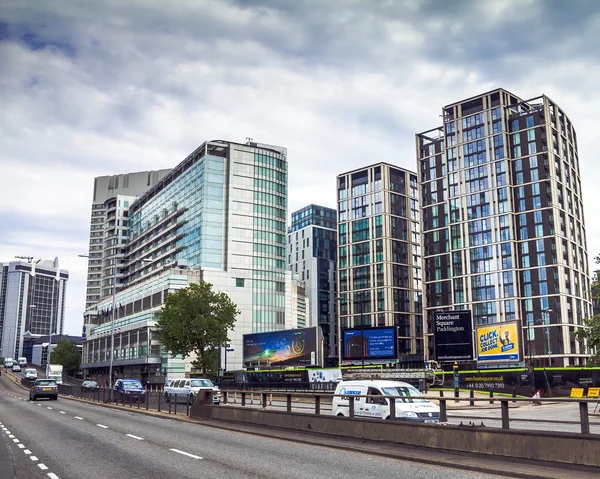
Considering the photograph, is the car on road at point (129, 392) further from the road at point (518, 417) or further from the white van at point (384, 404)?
the white van at point (384, 404)

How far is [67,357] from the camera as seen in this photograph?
15138cm

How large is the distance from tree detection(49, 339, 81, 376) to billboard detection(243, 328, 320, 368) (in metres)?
74.2

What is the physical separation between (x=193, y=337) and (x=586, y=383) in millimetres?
41184

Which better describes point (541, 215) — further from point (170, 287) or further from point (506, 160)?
point (170, 287)

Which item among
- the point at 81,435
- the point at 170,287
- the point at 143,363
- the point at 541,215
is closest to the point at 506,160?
the point at 541,215

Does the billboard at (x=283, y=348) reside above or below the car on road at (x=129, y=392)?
above

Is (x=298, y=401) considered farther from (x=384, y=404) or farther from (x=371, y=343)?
(x=371, y=343)

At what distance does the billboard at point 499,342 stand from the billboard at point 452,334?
4.39 feet

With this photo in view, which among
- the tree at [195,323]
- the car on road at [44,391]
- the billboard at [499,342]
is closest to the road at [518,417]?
the billboard at [499,342]

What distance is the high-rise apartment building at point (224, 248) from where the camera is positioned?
369ft

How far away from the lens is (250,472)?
41.4ft

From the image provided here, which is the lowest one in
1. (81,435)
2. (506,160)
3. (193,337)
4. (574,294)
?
(81,435)

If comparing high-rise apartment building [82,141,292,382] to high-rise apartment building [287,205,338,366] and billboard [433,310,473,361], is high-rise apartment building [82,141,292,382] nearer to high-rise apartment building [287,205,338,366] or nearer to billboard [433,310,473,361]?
billboard [433,310,473,361]

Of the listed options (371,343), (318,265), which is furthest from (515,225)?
(318,265)
